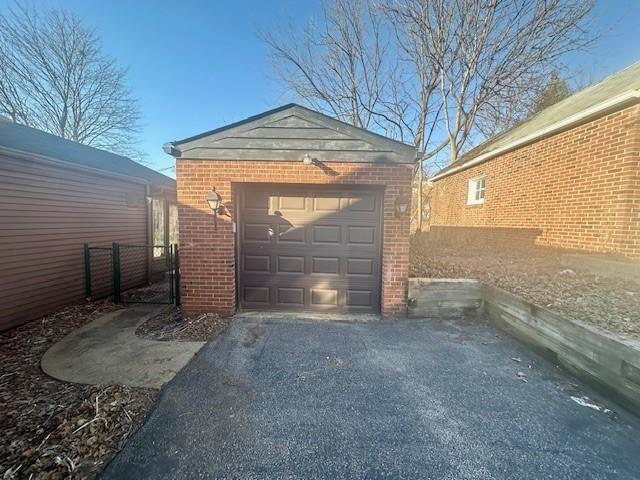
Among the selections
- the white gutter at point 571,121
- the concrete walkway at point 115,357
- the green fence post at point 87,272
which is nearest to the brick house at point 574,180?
the white gutter at point 571,121

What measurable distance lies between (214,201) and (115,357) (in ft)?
8.10

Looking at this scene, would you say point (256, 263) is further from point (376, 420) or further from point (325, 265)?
point (376, 420)

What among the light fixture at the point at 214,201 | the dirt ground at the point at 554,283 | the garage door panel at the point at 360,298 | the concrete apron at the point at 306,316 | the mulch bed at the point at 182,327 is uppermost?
the light fixture at the point at 214,201

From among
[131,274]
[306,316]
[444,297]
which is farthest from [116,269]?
[444,297]

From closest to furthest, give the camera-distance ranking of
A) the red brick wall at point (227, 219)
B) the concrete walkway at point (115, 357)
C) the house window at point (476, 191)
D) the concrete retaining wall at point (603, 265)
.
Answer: the concrete walkway at point (115, 357)
the concrete retaining wall at point (603, 265)
the red brick wall at point (227, 219)
the house window at point (476, 191)

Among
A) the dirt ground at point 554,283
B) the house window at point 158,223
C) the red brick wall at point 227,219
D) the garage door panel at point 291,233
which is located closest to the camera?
the dirt ground at point 554,283

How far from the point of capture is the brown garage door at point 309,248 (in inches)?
179

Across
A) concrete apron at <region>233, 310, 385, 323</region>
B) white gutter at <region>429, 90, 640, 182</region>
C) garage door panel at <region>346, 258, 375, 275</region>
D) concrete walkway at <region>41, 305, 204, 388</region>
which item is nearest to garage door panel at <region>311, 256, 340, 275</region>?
A: garage door panel at <region>346, 258, 375, 275</region>

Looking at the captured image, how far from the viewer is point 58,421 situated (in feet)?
7.23

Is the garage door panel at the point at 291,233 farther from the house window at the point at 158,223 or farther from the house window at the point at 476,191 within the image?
the house window at the point at 476,191

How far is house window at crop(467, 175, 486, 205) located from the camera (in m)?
9.36

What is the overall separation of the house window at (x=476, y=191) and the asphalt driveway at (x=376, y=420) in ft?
24.6

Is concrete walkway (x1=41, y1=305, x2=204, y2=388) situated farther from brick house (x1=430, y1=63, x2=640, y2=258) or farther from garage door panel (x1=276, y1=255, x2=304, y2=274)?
brick house (x1=430, y1=63, x2=640, y2=258)

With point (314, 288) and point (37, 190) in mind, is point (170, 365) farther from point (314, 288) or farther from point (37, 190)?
point (37, 190)
